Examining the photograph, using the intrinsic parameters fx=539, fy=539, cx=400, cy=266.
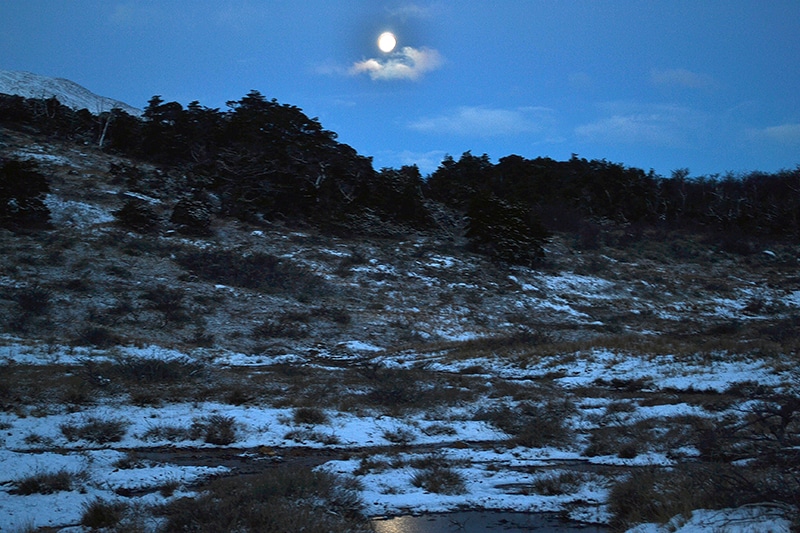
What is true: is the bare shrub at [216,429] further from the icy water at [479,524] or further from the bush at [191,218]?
the bush at [191,218]

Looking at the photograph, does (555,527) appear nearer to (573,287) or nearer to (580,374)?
(580,374)

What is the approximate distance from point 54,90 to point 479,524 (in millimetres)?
110529

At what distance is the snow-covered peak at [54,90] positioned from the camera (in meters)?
82.7

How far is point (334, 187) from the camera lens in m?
46.6

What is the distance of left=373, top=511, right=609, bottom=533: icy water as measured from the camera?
5.90m

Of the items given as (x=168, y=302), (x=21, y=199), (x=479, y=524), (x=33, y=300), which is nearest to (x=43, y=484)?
(x=479, y=524)

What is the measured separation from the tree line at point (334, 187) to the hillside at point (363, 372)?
2.29 m

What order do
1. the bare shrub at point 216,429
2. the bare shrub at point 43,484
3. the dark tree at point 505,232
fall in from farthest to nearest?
the dark tree at point 505,232 → the bare shrub at point 216,429 → the bare shrub at point 43,484

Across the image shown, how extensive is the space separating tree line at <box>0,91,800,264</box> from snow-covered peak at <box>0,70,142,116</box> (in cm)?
3646

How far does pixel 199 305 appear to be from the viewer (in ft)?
78.3

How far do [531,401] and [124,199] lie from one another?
3264cm

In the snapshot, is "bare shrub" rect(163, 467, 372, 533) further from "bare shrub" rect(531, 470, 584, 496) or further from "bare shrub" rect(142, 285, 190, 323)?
"bare shrub" rect(142, 285, 190, 323)

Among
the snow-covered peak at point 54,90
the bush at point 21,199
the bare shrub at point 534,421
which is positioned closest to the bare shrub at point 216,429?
the bare shrub at point 534,421

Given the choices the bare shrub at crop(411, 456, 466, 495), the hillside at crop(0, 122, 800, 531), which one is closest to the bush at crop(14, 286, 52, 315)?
the hillside at crop(0, 122, 800, 531)
